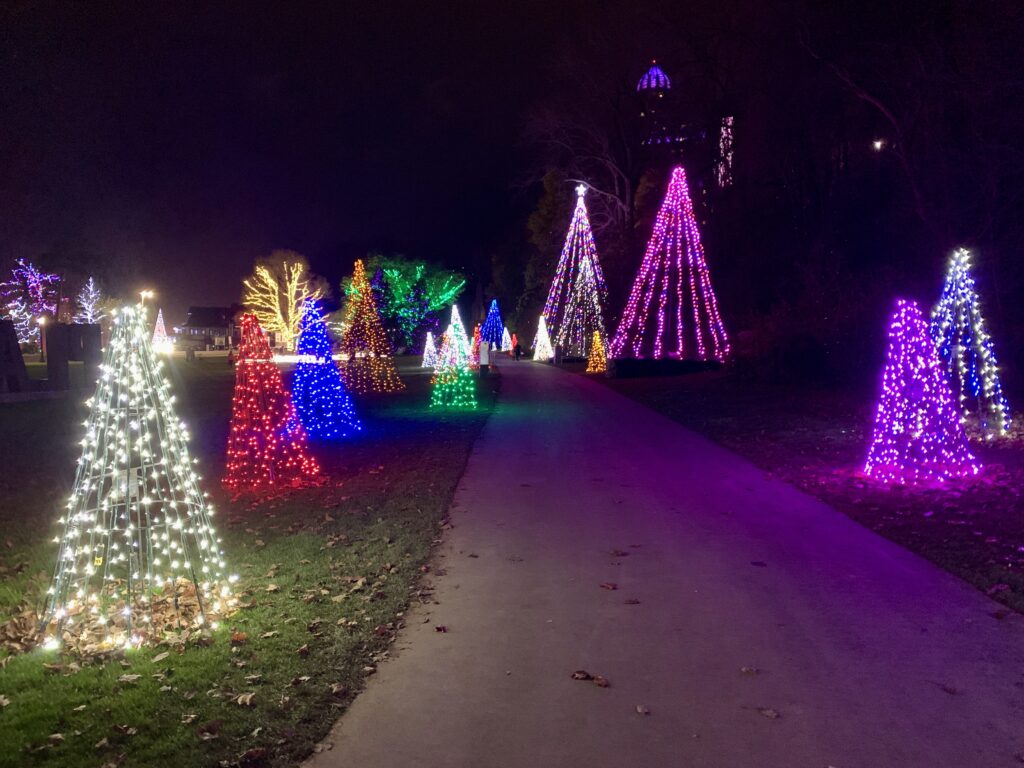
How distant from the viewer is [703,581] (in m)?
5.71

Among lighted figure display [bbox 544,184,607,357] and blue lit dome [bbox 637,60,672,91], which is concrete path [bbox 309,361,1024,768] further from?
blue lit dome [bbox 637,60,672,91]

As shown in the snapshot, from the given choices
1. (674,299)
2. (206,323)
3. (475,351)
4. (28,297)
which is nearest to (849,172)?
(674,299)

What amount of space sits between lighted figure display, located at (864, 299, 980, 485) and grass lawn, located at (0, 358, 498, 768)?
5.56 metres

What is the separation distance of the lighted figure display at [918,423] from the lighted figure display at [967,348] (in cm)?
214

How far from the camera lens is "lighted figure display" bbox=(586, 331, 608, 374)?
102ft

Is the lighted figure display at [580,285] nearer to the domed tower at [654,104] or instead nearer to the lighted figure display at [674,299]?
the lighted figure display at [674,299]

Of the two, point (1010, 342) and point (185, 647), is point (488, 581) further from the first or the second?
point (1010, 342)

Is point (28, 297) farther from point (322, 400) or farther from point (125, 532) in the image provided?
point (125, 532)

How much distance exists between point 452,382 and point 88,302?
182 feet

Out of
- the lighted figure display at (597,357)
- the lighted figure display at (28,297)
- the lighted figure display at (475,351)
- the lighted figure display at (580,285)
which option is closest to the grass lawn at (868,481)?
the lighted figure display at (597,357)

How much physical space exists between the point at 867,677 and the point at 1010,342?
1557 cm

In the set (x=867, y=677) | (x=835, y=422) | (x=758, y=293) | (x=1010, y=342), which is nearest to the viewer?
(x=867, y=677)

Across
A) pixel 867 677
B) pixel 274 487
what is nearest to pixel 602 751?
pixel 867 677

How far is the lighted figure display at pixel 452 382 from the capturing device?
19.9 meters
